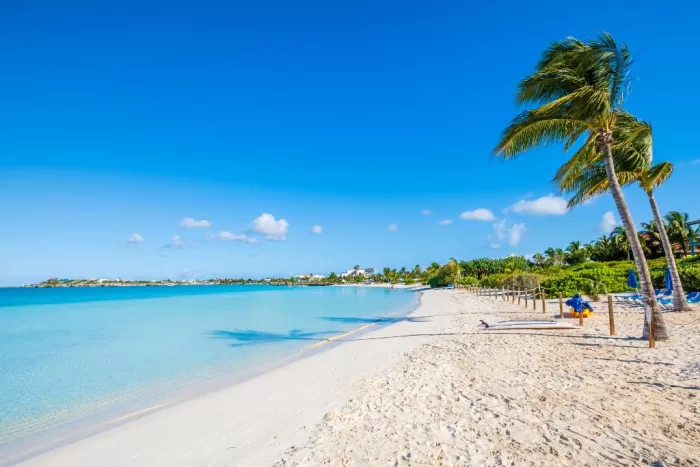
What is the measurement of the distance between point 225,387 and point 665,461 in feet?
25.8

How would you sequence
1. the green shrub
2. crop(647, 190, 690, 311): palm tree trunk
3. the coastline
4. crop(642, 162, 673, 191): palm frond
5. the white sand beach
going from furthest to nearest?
the green shrub → crop(642, 162, 673, 191): palm frond → crop(647, 190, 690, 311): palm tree trunk → the coastline → the white sand beach

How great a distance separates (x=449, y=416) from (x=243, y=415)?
3386 mm

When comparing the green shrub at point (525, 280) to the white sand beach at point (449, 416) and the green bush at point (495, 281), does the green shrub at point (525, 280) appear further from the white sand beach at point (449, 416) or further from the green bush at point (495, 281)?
the white sand beach at point (449, 416)

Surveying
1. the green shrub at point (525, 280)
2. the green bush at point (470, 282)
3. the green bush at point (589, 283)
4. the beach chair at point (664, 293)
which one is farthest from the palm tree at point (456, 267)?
the beach chair at point (664, 293)

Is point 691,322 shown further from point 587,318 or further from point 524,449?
point 524,449

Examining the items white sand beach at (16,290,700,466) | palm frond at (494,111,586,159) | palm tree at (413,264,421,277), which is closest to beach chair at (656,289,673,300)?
white sand beach at (16,290,700,466)

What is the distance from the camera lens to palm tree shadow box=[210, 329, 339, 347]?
1521 centimetres

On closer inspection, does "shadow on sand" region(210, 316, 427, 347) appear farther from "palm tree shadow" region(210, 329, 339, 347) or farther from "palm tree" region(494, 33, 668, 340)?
"palm tree" region(494, 33, 668, 340)

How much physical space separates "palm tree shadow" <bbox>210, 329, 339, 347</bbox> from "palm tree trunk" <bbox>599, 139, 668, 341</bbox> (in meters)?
10.7

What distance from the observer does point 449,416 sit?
16.3 ft

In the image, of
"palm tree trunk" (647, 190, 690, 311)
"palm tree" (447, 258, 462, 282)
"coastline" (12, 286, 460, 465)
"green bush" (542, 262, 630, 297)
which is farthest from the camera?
"palm tree" (447, 258, 462, 282)

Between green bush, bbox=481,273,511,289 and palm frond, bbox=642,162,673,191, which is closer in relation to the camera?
palm frond, bbox=642,162,673,191

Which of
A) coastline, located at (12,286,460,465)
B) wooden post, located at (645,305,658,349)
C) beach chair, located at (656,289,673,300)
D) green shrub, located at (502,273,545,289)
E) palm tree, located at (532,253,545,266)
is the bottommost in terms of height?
coastline, located at (12,286,460,465)

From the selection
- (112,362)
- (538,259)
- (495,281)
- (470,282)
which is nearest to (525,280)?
(495,281)
